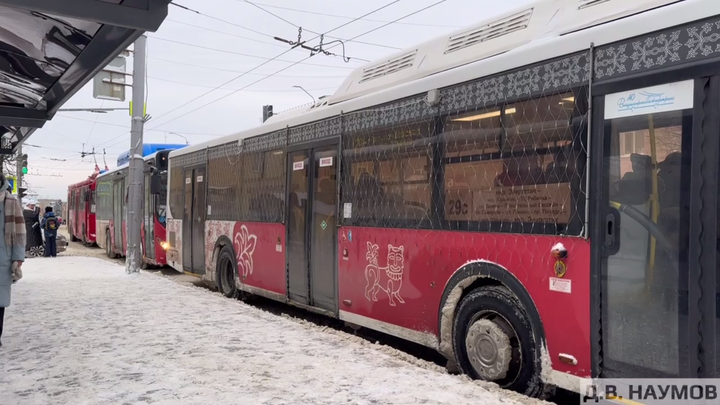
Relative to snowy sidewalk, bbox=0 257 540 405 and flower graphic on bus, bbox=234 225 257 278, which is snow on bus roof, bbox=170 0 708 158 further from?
snowy sidewalk, bbox=0 257 540 405

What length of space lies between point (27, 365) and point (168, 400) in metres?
1.94

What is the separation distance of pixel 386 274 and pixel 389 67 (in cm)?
278

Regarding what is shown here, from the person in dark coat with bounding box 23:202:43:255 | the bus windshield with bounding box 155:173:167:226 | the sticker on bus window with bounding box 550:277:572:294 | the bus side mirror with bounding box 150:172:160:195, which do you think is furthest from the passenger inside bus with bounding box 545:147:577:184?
the person in dark coat with bounding box 23:202:43:255

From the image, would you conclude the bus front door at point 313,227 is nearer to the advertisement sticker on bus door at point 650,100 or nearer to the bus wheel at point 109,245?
the advertisement sticker on bus door at point 650,100

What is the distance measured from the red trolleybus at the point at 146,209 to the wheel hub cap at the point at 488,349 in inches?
440

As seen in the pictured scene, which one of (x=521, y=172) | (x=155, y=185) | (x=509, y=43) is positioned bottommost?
(x=521, y=172)

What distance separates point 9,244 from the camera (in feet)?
19.4

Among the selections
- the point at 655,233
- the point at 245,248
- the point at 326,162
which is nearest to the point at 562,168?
the point at 655,233

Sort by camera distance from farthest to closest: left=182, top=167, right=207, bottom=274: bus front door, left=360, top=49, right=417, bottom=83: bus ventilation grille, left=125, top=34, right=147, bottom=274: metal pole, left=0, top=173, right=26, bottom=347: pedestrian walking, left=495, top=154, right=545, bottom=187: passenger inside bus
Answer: left=125, top=34, right=147, bottom=274: metal pole → left=182, top=167, right=207, bottom=274: bus front door → left=360, top=49, right=417, bottom=83: bus ventilation grille → left=0, top=173, right=26, bottom=347: pedestrian walking → left=495, top=154, right=545, bottom=187: passenger inside bus

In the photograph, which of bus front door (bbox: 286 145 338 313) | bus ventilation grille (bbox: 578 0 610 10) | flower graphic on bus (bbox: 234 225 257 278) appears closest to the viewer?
bus ventilation grille (bbox: 578 0 610 10)

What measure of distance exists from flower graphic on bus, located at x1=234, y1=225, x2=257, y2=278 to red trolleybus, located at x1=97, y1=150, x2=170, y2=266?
5.26 metres

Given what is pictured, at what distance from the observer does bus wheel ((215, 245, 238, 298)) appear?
34.7 feet

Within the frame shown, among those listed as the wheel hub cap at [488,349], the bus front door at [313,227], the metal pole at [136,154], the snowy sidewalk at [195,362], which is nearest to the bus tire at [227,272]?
the snowy sidewalk at [195,362]

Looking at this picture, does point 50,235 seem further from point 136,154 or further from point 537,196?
point 537,196
